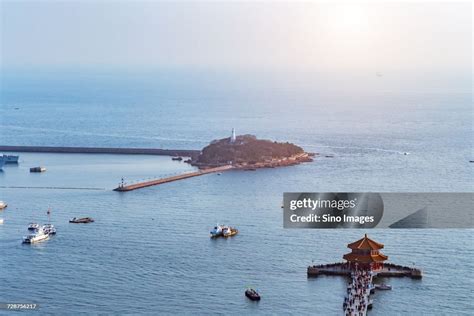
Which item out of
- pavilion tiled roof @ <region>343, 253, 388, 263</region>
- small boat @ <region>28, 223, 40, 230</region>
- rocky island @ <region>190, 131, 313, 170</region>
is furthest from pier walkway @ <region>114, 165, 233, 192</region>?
pavilion tiled roof @ <region>343, 253, 388, 263</region>

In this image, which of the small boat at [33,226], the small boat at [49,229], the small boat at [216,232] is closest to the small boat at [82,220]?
the small boat at [49,229]

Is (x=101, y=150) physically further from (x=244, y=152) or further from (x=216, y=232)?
(x=216, y=232)

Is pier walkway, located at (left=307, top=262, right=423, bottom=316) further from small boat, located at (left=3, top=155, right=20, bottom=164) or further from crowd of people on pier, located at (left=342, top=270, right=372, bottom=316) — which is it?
small boat, located at (left=3, top=155, right=20, bottom=164)

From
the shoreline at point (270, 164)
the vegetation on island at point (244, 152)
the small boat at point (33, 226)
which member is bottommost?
the small boat at point (33, 226)

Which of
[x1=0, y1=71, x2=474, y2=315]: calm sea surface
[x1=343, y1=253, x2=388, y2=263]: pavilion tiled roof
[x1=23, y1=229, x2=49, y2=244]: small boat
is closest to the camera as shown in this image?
[x1=0, y1=71, x2=474, y2=315]: calm sea surface

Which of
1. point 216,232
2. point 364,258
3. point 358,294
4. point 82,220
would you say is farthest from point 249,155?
point 358,294

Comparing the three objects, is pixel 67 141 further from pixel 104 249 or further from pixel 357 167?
pixel 104 249

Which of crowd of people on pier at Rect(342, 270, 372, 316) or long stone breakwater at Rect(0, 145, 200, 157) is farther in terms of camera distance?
long stone breakwater at Rect(0, 145, 200, 157)

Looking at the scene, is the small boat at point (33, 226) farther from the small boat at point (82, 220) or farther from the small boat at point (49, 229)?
the small boat at point (82, 220)
